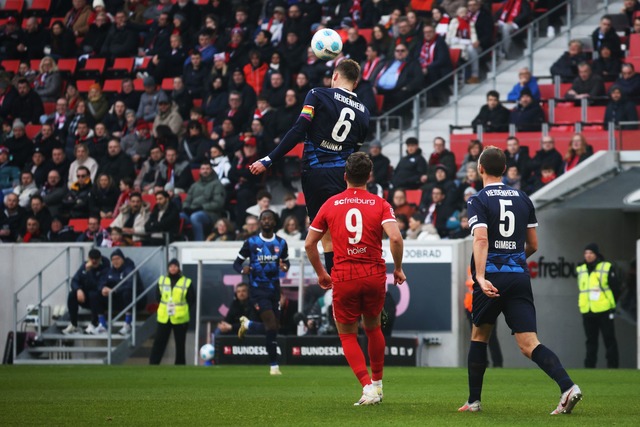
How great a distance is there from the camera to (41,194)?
1051 inches

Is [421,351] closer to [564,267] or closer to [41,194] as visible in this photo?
[564,267]

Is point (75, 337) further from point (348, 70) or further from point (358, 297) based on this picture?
point (358, 297)

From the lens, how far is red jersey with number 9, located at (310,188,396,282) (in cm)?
930

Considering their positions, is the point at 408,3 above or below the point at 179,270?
above

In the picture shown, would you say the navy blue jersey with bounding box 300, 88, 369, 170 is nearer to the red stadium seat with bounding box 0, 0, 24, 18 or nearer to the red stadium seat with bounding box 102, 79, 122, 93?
the red stadium seat with bounding box 102, 79, 122, 93

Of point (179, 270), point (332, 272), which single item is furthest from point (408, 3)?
point (332, 272)

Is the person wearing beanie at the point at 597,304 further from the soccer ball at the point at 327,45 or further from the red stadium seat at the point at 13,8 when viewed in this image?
the red stadium seat at the point at 13,8

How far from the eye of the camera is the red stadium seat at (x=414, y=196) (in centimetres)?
2255

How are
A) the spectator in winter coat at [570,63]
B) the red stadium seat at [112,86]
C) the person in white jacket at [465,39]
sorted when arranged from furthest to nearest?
1. the red stadium seat at [112,86]
2. the person in white jacket at [465,39]
3. the spectator in winter coat at [570,63]

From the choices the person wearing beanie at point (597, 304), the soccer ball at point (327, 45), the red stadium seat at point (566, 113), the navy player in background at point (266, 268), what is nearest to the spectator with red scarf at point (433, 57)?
the red stadium seat at point (566, 113)

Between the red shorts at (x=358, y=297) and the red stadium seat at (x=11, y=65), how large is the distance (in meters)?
23.8

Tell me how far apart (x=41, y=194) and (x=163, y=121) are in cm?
304

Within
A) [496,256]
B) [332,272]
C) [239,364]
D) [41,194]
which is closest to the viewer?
[496,256]

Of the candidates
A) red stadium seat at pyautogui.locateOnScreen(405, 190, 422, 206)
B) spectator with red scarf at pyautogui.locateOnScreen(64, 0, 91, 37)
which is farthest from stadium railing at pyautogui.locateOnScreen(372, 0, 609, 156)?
spectator with red scarf at pyautogui.locateOnScreen(64, 0, 91, 37)
